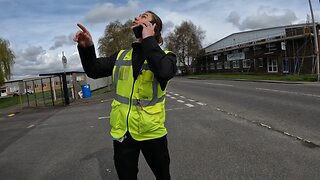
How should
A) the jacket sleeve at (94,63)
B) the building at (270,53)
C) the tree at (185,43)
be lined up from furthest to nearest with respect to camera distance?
1. the tree at (185,43)
2. the building at (270,53)
3. the jacket sleeve at (94,63)

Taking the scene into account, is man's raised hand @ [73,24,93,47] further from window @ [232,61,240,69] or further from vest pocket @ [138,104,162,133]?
window @ [232,61,240,69]

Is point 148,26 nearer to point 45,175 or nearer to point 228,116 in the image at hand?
point 45,175

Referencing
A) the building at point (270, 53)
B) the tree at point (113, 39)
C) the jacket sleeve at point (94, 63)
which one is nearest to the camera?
the jacket sleeve at point (94, 63)

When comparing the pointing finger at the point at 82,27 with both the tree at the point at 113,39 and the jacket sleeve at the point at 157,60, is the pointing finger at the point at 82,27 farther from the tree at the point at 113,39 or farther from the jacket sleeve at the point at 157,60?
the tree at the point at 113,39

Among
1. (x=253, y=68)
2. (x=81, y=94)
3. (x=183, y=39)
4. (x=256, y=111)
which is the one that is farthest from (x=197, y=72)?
(x=256, y=111)

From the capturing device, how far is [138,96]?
108 inches

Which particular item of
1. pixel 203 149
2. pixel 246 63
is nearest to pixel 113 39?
pixel 246 63

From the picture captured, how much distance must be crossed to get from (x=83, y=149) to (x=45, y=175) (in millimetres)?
1796

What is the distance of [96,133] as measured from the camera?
9383 mm

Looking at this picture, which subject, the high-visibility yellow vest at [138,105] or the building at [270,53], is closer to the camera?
the high-visibility yellow vest at [138,105]

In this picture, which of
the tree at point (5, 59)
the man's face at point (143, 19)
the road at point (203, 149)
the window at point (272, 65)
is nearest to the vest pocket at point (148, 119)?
the man's face at point (143, 19)

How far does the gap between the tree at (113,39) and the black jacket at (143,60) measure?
4307cm

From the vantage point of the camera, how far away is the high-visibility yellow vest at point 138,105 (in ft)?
8.95

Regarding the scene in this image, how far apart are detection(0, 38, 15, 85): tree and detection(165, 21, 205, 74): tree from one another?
2028 inches
